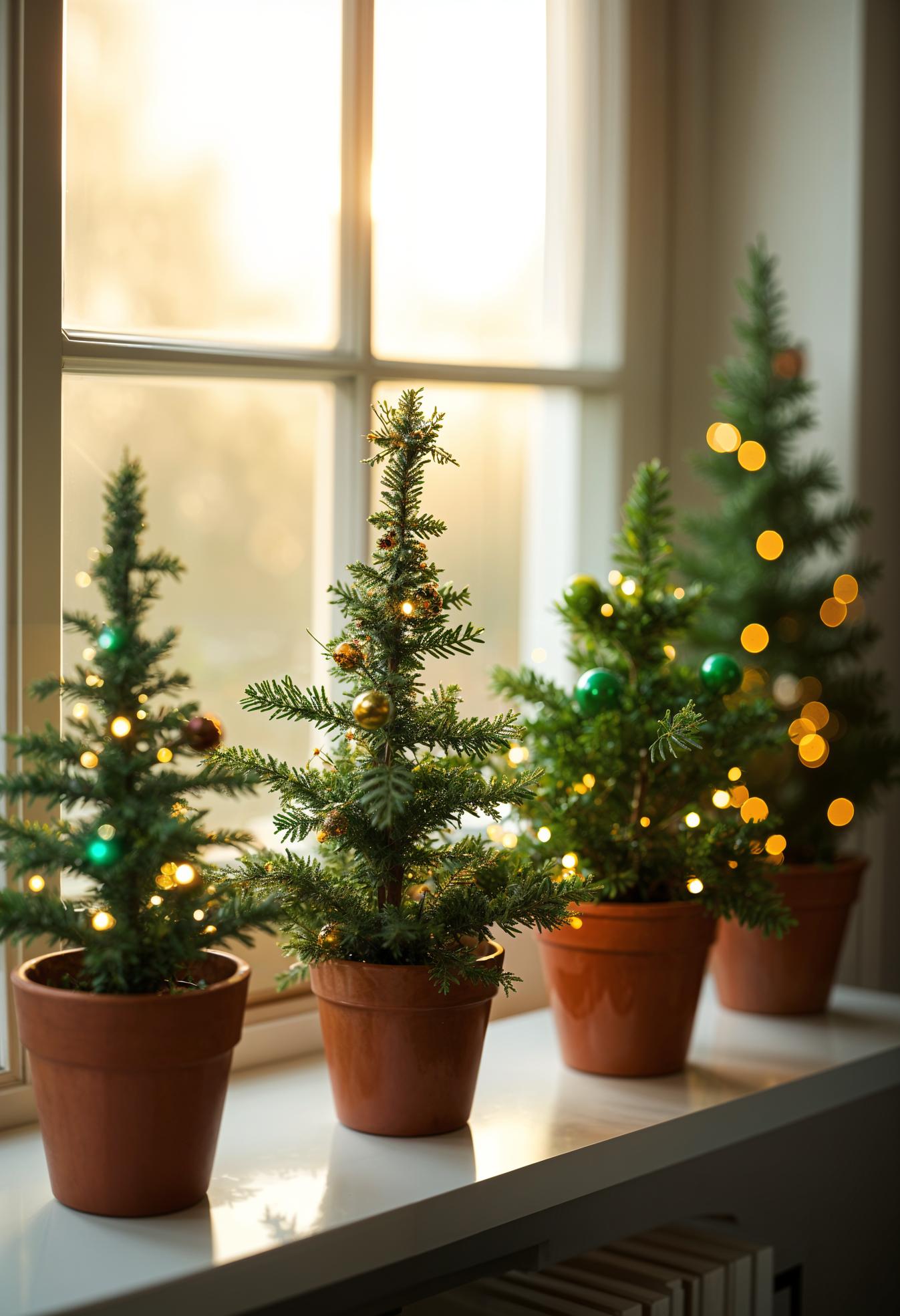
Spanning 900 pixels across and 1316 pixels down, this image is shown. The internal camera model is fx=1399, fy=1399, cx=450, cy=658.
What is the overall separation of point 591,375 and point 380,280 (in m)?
0.31

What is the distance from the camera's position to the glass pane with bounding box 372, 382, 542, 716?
1.65 meters

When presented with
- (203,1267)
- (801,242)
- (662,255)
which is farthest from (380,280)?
(203,1267)

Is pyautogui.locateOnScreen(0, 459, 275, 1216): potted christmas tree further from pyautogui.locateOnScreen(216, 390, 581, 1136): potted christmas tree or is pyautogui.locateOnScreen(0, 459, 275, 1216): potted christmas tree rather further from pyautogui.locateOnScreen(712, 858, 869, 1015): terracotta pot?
pyautogui.locateOnScreen(712, 858, 869, 1015): terracotta pot

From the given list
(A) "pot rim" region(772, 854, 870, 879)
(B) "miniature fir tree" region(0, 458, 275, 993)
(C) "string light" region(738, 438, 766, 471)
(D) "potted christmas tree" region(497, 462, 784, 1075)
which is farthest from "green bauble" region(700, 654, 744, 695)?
(B) "miniature fir tree" region(0, 458, 275, 993)

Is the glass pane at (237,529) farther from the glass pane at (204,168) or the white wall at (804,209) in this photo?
the white wall at (804,209)

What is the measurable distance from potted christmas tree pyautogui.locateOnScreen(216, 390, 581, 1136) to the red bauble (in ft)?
0.24

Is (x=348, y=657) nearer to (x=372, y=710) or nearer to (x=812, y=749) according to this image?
(x=372, y=710)

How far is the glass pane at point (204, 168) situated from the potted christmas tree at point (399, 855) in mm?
351

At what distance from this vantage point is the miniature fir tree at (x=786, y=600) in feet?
5.16

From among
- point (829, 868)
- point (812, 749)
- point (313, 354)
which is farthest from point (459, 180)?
point (829, 868)

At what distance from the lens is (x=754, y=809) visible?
1.45 metres

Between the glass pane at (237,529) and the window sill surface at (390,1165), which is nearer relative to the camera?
the window sill surface at (390,1165)

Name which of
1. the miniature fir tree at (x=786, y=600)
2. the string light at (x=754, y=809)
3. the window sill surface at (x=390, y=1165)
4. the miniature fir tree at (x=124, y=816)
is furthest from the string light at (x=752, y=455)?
the miniature fir tree at (x=124, y=816)

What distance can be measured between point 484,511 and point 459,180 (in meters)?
0.38
